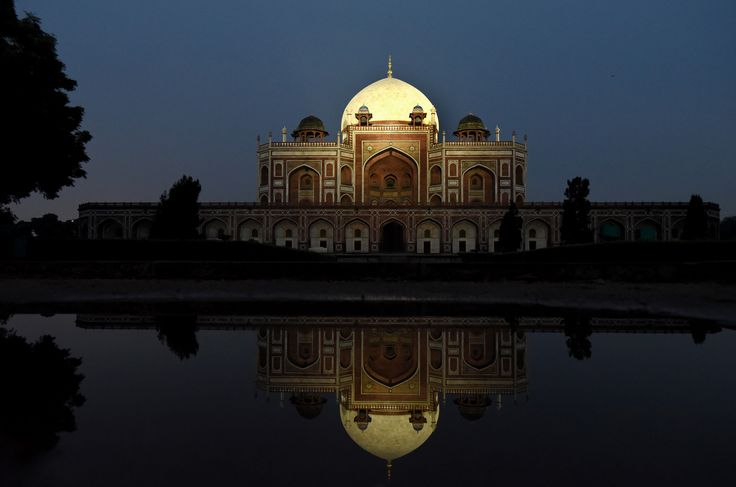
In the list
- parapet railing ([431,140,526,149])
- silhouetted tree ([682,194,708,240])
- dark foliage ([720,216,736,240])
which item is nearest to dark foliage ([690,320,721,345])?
silhouetted tree ([682,194,708,240])

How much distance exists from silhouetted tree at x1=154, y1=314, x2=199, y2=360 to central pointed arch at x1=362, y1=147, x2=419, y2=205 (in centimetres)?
3954

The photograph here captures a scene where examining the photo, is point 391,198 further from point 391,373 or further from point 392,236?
point 391,373

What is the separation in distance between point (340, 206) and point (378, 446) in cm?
3834

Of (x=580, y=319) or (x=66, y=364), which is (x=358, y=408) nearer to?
(x=66, y=364)

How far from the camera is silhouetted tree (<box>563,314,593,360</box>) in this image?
16.1 feet

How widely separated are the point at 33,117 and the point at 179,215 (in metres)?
8.99

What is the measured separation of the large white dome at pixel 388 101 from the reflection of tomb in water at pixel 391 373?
147ft

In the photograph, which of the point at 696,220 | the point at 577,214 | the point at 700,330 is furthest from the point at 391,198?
the point at 700,330

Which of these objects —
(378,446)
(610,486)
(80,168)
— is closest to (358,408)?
(378,446)

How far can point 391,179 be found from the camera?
159ft

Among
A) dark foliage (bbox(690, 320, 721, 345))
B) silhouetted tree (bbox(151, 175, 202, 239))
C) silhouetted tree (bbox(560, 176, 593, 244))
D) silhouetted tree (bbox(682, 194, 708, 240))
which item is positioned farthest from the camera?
silhouetted tree (bbox(682, 194, 708, 240))

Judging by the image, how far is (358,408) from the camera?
3104mm

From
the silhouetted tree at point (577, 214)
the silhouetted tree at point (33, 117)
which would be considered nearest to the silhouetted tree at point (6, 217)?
the silhouetted tree at point (33, 117)

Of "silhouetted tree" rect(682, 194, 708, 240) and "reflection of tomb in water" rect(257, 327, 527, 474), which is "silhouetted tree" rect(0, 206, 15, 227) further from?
"silhouetted tree" rect(682, 194, 708, 240)
